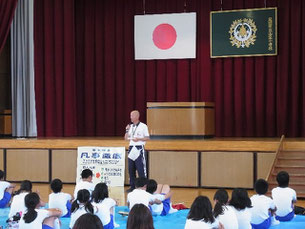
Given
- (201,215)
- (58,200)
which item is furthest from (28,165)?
(201,215)

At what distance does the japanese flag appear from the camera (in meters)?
12.8

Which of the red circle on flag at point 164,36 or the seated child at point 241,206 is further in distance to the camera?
the red circle on flag at point 164,36

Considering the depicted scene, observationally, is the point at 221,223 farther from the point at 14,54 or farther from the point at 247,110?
the point at 14,54

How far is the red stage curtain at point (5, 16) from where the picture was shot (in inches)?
478

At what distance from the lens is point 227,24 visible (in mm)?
12508

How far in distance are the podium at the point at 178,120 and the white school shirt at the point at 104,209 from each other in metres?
4.80

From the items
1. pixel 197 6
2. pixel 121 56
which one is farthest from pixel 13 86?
pixel 197 6

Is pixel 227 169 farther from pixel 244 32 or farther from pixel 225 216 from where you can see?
pixel 225 216

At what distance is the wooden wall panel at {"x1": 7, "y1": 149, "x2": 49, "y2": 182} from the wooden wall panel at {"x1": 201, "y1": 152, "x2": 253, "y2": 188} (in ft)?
11.0

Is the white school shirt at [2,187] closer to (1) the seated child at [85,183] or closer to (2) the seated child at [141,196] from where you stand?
(1) the seated child at [85,183]

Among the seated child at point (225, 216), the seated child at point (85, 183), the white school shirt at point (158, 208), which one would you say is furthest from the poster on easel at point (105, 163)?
the seated child at point (225, 216)

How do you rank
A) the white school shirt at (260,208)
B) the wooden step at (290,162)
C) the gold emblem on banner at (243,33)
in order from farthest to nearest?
1. the gold emblem on banner at (243,33)
2. the wooden step at (290,162)
3. the white school shirt at (260,208)

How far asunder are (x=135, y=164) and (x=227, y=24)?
4.73 meters

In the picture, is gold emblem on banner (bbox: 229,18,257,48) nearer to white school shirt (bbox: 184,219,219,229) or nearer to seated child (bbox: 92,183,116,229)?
seated child (bbox: 92,183,116,229)
